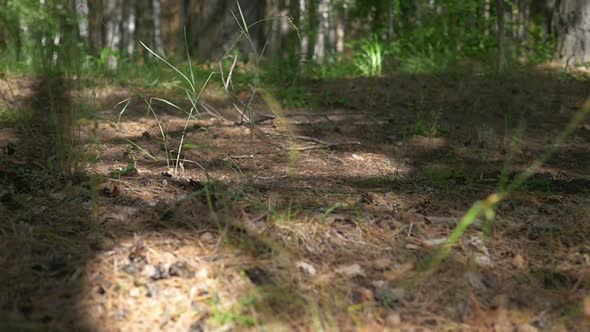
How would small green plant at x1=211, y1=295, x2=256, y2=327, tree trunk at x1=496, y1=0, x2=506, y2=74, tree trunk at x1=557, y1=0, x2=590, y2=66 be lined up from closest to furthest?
small green plant at x1=211, y1=295, x2=256, y2=327 < tree trunk at x1=496, y1=0, x2=506, y2=74 < tree trunk at x1=557, y1=0, x2=590, y2=66

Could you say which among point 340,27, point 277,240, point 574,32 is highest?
point 340,27

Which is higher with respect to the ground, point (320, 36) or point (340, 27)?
point (340, 27)

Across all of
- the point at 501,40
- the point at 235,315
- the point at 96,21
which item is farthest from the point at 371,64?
the point at 235,315

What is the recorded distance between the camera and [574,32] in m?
6.65

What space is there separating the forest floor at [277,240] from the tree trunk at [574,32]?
367 centimetres

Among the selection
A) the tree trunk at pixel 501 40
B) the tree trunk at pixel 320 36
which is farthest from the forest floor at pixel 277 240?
the tree trunk at pixel 320 36

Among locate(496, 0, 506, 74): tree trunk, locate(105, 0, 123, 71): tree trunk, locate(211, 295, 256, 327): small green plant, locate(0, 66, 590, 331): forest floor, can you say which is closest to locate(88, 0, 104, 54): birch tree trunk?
locate(105, 0, 123, 71): tree trunk

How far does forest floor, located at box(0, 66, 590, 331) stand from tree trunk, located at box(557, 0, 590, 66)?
3.67 metres

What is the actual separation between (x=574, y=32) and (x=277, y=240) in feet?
19.5

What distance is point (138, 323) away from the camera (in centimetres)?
166

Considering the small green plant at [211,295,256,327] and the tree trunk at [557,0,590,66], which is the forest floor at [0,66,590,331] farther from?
the tree trunk at [557,0,590,66]

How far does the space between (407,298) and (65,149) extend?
1605 millimetres

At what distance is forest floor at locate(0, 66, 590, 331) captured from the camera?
1.72 m

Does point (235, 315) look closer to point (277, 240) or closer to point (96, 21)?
point (277, 240)
